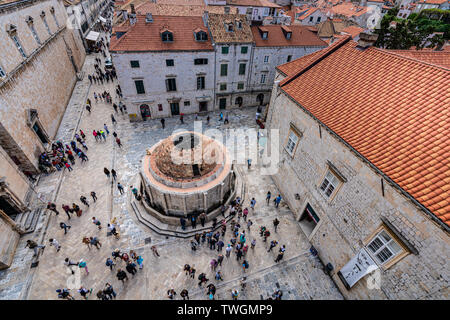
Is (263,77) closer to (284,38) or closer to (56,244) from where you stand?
(284,38)

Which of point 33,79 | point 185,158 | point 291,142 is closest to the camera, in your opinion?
point 185,158

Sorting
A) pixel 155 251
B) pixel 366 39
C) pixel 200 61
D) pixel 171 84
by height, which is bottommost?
pixel 155 251

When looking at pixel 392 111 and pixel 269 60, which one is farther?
pixel 269 60

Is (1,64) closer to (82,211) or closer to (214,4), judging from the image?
(82,211)

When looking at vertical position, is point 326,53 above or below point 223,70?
above

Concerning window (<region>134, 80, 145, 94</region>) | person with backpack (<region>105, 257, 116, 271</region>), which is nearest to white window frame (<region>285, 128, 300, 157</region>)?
person with backpack (<region>105, 257, 116, 271</region>)

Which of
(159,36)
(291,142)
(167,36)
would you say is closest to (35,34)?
(159,36)

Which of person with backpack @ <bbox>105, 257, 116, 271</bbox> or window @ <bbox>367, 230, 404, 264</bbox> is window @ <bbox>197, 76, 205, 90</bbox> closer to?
person with backpack @ <bbox>105, 257, 116, 271</bbox>

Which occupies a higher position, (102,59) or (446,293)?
(446,293)

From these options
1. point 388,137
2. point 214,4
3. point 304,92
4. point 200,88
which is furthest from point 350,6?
point 388,137
